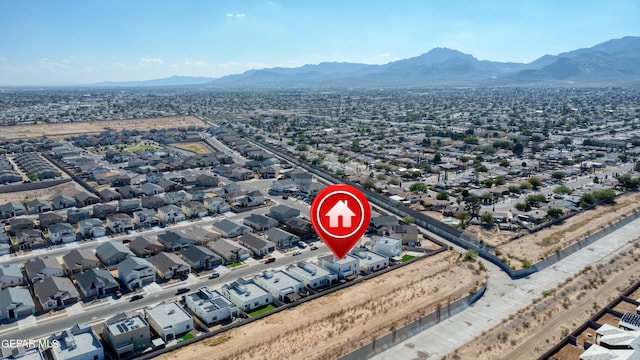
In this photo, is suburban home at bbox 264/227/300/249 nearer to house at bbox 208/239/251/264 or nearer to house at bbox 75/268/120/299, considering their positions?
house at bbox 208/239/251/264

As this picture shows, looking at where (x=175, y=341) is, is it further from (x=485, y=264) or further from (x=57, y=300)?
(x=485, y=264)

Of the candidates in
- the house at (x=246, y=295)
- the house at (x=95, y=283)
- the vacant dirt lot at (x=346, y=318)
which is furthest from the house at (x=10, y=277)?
the vacant dirt lot at (x=346, y=318)

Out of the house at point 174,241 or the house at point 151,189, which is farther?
the house at point 151,189

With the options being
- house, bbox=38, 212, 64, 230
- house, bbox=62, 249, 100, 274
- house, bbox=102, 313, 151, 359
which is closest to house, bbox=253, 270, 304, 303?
house, bbox=102, 313, 151, 359

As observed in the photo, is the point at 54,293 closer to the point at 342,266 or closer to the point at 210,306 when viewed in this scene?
the point at 210,306

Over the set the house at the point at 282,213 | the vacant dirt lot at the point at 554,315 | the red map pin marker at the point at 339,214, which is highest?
the red map pin marker at the point at 339,214

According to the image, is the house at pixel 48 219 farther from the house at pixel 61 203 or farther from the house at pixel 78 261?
the house at pixel 78 261
